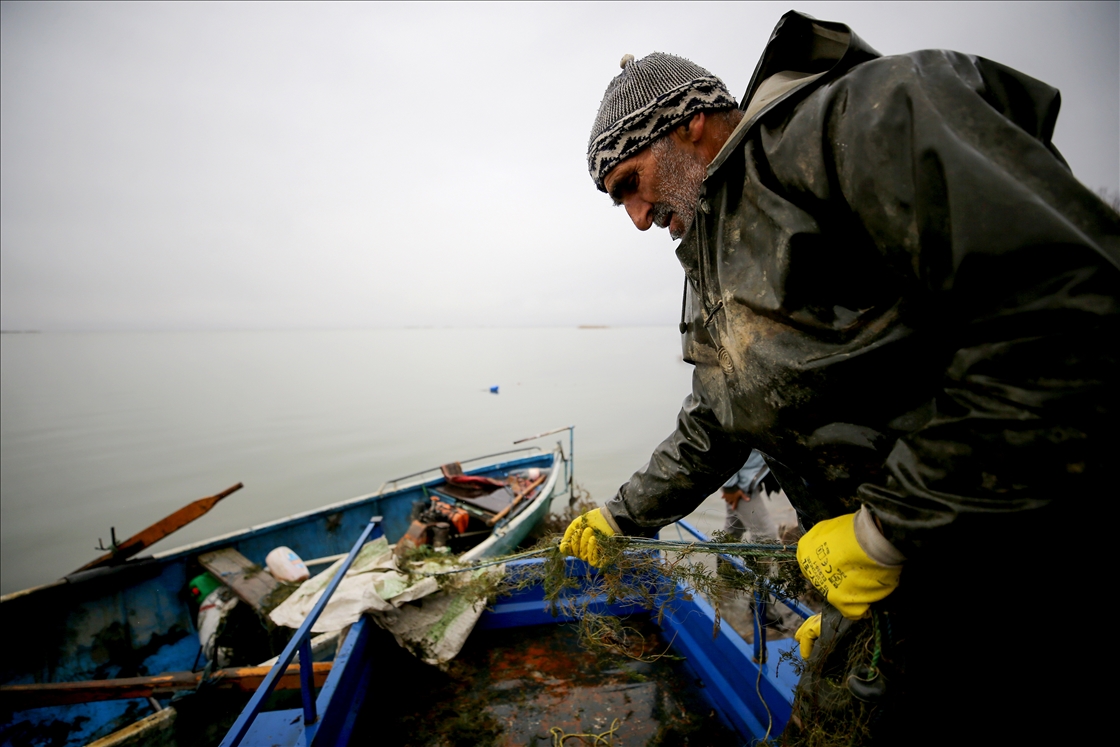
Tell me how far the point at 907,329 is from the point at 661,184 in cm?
98

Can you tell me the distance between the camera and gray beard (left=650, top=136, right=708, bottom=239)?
160 cm

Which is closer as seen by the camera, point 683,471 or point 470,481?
point 683,471

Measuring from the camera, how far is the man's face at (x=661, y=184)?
1.61 meters

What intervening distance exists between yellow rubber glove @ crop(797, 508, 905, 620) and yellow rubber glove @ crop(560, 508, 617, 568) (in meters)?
1.22

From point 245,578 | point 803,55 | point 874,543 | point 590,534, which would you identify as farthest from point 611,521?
point 245,578

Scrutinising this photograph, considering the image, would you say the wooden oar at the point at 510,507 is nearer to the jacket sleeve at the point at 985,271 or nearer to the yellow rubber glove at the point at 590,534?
the yellow rubber glove at the point at 590,534

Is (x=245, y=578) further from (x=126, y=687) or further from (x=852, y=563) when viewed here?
(x=852, y=563)

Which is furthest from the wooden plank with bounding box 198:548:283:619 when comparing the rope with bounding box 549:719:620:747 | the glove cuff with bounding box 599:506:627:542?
the glove cuff with bounding box 599:506:627:542

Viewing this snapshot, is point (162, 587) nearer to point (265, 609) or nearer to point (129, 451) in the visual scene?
point (265, 609)

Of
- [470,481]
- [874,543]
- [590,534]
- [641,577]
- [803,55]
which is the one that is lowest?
[470,481]

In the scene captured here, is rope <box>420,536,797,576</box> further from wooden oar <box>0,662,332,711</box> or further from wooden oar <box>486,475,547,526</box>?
wooden oar <box>486,475,547,526</box>

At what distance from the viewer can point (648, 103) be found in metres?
1.58

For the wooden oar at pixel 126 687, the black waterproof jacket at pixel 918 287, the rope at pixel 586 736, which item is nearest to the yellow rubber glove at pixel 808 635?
the black waterproof jacket at pixel 918 287

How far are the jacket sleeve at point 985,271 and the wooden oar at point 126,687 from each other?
401 centimetres
